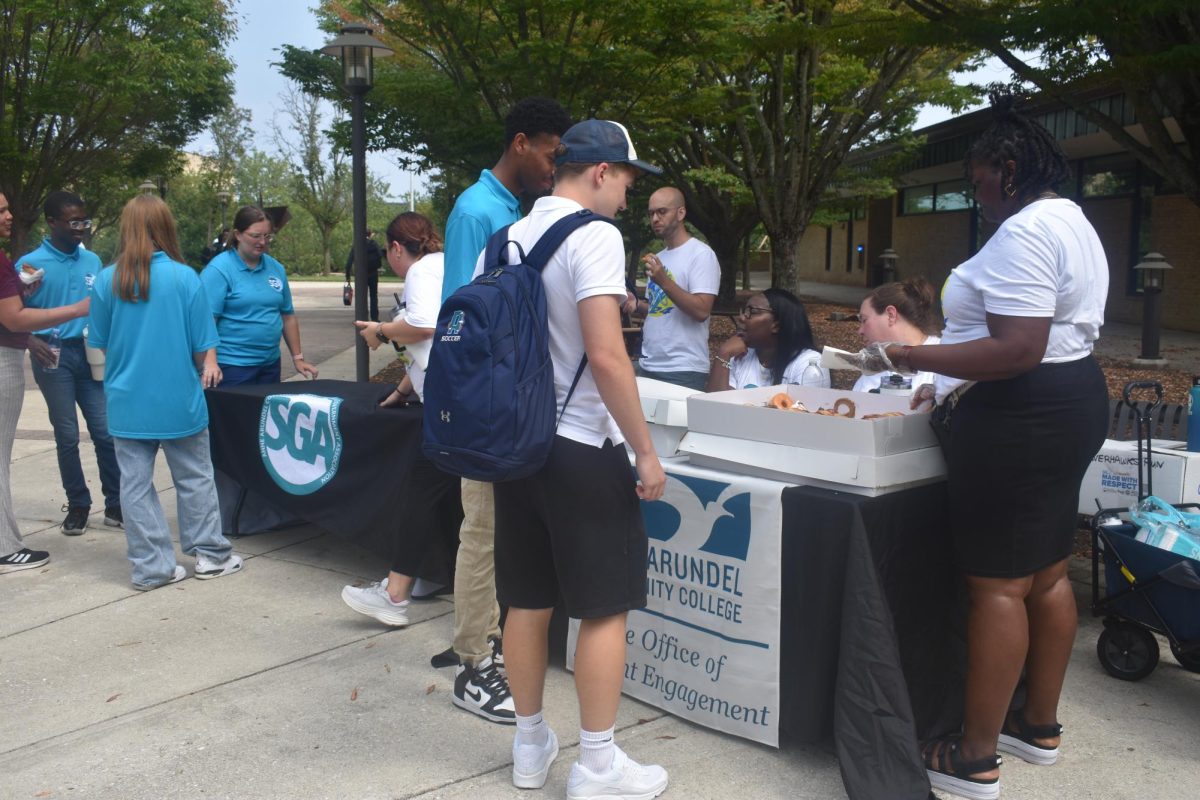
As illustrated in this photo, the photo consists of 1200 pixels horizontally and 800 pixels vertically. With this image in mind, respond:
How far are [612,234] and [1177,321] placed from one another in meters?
18.3

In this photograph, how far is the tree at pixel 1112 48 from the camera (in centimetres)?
627

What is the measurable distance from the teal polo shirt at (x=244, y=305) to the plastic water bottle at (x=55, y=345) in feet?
2.60

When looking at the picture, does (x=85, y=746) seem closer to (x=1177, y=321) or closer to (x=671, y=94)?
(x=671, y=94)

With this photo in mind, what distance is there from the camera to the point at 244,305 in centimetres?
564

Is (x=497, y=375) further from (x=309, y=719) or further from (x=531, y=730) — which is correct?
(x=309, y=719)

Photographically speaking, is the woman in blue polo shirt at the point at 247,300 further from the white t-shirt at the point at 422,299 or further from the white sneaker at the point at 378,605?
the white sneaker at the point at 378,605

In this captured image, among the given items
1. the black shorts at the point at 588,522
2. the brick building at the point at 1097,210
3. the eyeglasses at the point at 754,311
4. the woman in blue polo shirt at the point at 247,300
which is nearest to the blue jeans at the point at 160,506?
the woman in blue polo shirt at the point at 247,300

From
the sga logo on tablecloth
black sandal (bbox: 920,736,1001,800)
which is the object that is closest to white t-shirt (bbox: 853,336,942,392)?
black sandal (bbox: 920,736,1001,800)

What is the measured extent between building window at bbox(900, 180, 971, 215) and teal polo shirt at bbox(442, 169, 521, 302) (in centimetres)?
2449

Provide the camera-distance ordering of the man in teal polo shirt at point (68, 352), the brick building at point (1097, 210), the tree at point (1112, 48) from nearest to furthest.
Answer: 1. the man in teal polo shirt at point (68, 352)
2. the tree at point (1112, 48)
3. the brick building at point (1097, 210)

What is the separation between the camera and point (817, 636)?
3027mm

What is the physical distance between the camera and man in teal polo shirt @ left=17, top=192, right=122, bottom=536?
220 inches

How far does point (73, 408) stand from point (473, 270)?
339 cm

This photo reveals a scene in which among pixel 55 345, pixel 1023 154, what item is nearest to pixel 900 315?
pixel 1023 154
